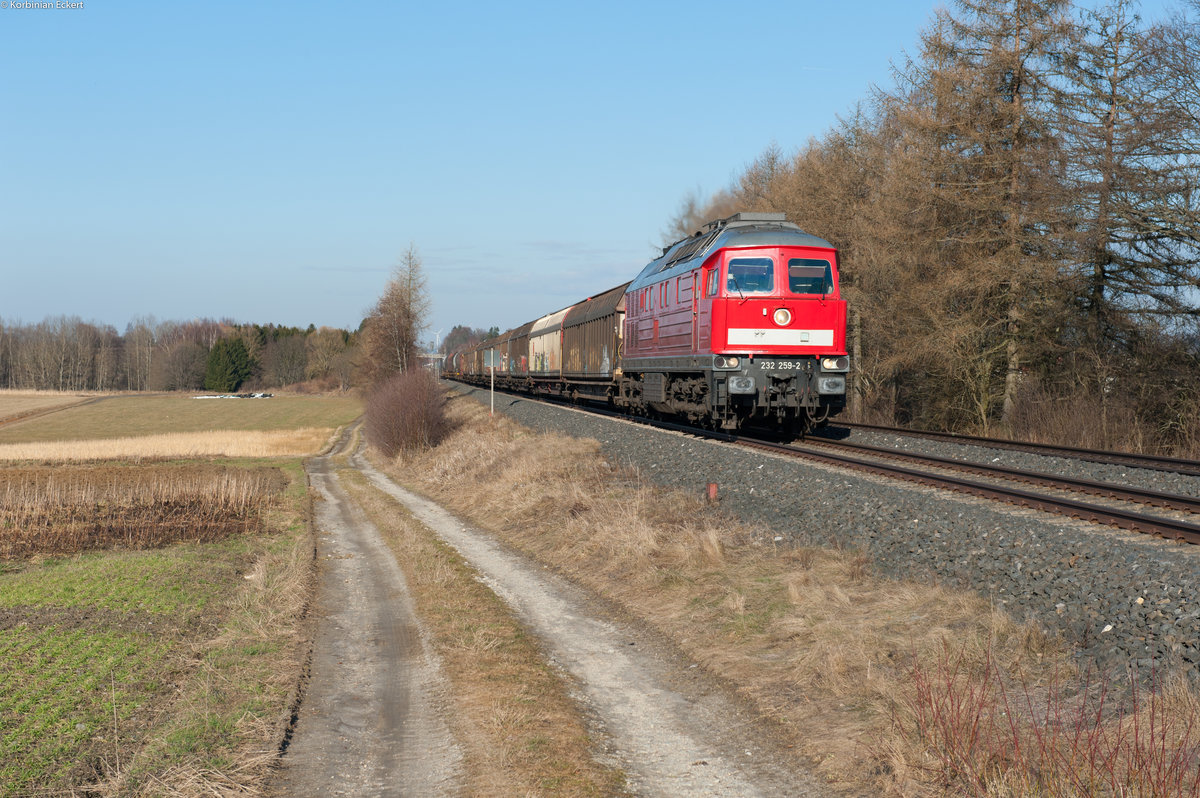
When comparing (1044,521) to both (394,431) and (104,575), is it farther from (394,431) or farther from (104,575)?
(394,431)

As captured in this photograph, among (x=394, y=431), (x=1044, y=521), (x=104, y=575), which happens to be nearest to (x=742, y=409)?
(x=1044, y=521)

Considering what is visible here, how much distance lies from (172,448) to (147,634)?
4695 centimetres

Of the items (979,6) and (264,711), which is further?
(979,6)

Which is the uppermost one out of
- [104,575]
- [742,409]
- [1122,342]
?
[1122,342]

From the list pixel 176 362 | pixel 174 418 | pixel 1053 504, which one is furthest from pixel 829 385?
pixel 176 362

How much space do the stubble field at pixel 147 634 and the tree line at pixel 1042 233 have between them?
1732 cm

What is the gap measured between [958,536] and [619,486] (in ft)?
25.1

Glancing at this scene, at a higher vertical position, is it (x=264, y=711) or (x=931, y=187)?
(x=931, y=187)

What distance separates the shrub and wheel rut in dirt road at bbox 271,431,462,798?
25101 millimetres

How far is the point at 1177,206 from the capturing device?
742 inches

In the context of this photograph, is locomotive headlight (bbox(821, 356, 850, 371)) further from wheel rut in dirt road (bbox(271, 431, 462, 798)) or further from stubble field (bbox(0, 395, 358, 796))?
A: stubble field (bbox(0, 395, 358, 796))

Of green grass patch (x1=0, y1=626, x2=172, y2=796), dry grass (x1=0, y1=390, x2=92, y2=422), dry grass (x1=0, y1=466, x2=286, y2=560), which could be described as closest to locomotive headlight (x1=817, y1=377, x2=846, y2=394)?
green grass patch (x1=0, y1=626, x2=172, y2=796)

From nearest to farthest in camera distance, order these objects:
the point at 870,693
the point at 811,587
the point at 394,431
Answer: the point at 870,693
the point at 811,587
the point at 394,431

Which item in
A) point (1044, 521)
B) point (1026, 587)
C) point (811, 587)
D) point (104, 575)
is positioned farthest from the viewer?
point (104, 575)
